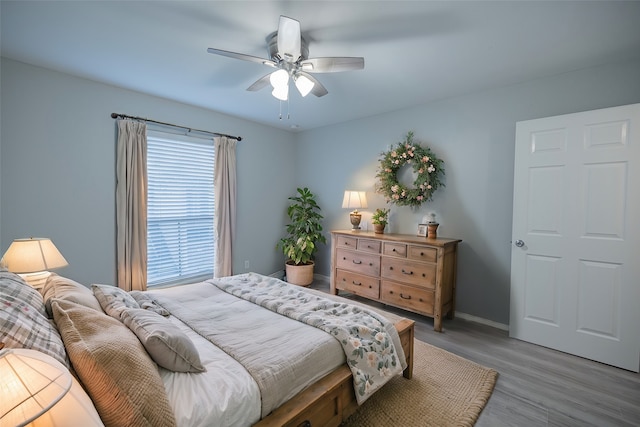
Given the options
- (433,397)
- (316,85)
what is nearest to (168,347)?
(433,397)

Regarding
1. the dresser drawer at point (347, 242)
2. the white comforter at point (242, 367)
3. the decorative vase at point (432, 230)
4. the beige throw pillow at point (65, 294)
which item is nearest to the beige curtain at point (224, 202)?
the dresser drawer at point (347, 242)

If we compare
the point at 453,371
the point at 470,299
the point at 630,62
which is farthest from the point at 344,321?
the point at 630,62

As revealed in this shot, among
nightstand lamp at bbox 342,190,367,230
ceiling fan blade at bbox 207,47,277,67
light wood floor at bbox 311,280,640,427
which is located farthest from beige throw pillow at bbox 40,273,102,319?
nightstand lamp at bbox 342,190,367,230

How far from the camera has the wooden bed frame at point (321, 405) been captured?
121cm

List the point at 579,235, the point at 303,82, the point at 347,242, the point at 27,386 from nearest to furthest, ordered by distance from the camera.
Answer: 1. the point at 27,386
2. the point at 303,82
3. the point at 579,235
4. the point at 347,242

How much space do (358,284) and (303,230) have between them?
4.44 ft

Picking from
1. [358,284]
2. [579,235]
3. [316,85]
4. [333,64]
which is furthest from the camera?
[358,284]

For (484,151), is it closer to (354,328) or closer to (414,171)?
(414,171)

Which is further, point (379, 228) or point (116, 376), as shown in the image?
point (379, 228)

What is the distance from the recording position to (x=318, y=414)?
137 cm

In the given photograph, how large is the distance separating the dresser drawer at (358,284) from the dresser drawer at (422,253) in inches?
22.6

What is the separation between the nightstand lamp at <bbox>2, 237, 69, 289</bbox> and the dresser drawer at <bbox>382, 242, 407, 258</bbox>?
2.95 m

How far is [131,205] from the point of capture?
320cm

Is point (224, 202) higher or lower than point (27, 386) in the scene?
higher
